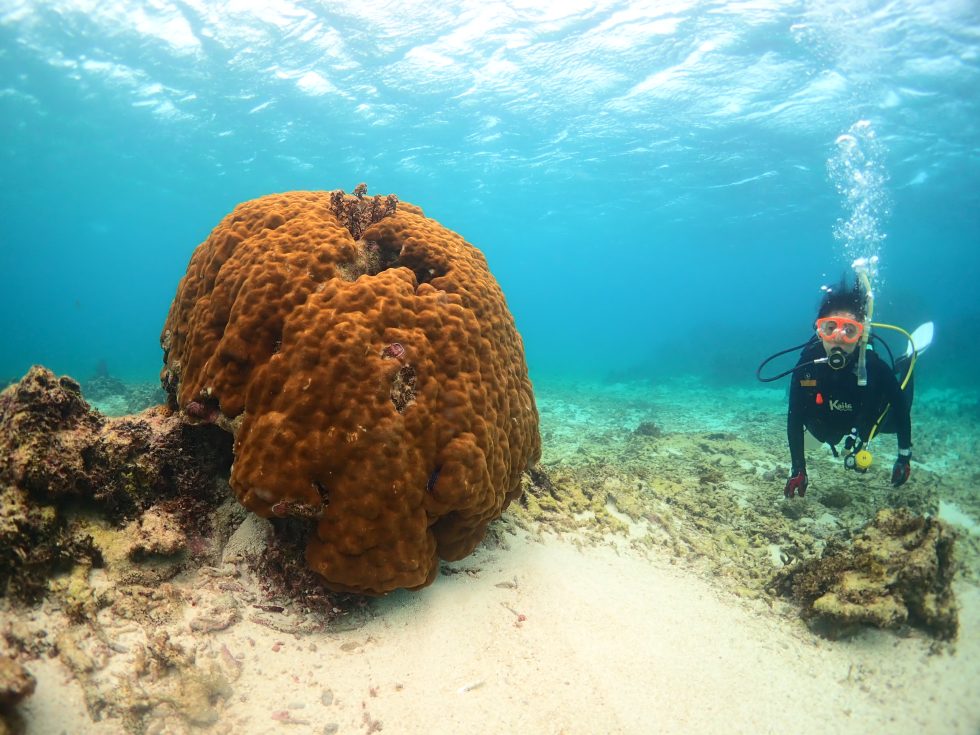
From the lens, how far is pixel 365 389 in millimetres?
3197

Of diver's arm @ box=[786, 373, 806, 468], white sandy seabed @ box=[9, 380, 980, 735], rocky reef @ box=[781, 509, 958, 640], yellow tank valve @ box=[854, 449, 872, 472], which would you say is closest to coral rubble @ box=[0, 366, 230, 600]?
white sandy seabed @ box=[9, 380, 980, 735]

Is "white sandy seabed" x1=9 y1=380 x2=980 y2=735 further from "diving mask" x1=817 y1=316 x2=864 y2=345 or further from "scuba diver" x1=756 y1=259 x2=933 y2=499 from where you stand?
"diving mask" x1=817 y1=316 x2=864 y2=345

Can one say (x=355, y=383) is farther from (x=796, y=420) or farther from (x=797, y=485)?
(x=796, y=420)

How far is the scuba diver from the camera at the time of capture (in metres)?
6.36

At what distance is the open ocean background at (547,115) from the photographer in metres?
18.3

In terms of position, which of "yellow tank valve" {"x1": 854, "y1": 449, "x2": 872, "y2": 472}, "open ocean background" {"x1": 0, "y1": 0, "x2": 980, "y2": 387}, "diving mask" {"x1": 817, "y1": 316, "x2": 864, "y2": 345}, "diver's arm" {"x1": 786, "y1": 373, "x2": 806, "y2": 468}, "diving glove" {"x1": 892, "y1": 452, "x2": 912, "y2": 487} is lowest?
"diving glove" {"x1": 892, "y1": 452, "x2": 912, "y2": 487}

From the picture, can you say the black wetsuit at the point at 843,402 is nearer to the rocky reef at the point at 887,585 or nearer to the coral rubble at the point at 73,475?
the rocky reef at the point at 887,585

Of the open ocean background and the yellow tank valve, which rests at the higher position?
the open ocean background

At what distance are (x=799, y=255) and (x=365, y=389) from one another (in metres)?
76.2

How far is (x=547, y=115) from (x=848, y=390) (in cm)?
2482

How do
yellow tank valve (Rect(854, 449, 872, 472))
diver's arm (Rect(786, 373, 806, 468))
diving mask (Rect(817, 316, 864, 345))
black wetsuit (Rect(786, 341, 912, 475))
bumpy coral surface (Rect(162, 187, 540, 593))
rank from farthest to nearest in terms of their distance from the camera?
diver's arm (Rect(786, 373, 806, 468)) → black wetsuit (Rect(786, 341, 912, 475)) → diving mask (Rect(817, 316, 864, 345)) → yellow tank valve (Rect(854, 449, 872, 472)) → bumpy coral surface (Rect(162, 187, 540, 593))

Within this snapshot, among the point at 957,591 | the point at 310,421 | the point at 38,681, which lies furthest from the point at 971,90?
the point at 38,681

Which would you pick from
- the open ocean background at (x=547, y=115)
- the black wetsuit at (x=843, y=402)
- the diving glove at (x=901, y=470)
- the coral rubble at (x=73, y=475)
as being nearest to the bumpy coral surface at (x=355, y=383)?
the coral rubble at (x=73, y=475)

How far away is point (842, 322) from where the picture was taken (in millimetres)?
6277
